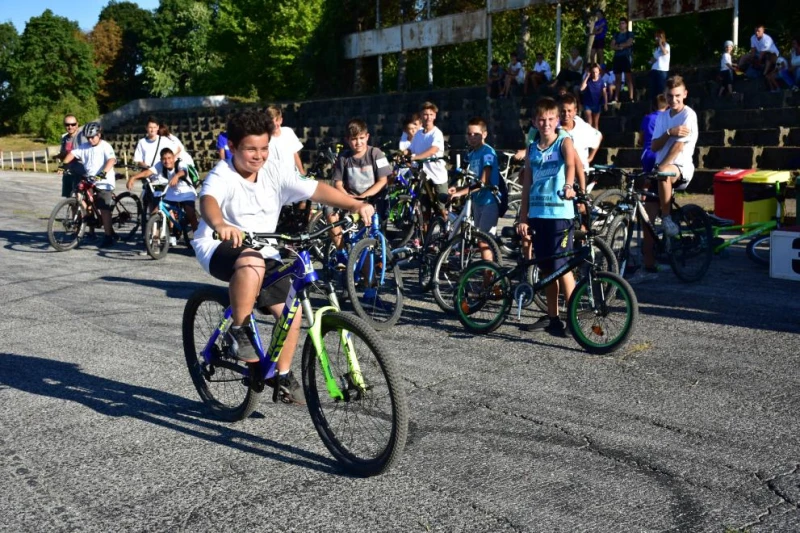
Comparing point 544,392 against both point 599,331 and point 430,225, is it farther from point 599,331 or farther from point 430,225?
point 430,225

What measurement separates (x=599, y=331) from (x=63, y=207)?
978cm

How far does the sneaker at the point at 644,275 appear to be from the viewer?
9648mm

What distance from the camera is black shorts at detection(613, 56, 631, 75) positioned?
2042 centimetres

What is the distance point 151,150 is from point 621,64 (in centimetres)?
1192

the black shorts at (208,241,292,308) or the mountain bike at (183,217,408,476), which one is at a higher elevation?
the black shorts at (208,241,292,308)

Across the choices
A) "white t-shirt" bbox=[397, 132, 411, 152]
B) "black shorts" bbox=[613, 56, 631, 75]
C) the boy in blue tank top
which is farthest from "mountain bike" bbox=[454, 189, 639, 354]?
"black shorts" bbox=[613, 56, 631, 75]

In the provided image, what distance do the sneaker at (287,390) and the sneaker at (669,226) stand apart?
5.48 meters

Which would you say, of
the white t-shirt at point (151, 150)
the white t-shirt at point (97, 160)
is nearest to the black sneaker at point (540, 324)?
the white t-shirt at point (151, 150)

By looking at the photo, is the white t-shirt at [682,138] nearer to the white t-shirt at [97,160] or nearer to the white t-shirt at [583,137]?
the white t-shirt at [583,137]

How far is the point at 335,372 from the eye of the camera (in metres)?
4.56

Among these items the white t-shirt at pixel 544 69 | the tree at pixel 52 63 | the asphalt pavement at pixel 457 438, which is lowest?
the asphalt pavement at pixel 457 438

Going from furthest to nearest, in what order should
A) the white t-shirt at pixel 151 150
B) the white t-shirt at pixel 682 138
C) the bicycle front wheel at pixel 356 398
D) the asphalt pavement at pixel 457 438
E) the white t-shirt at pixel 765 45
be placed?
1. the white t-shirt at pixel 765 45
2. the white t-shirt at pixel 151 150
3. the white t-shirt at pixel 682 138
4. the bicycle front wheel at pixel 356 398
5. the asphalt pavement at pixel 457 438

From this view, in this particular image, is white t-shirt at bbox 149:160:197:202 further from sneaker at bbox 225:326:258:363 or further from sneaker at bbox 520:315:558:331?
sneaker at bbox 225:326:258:363

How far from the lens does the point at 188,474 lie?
15.3 feet
